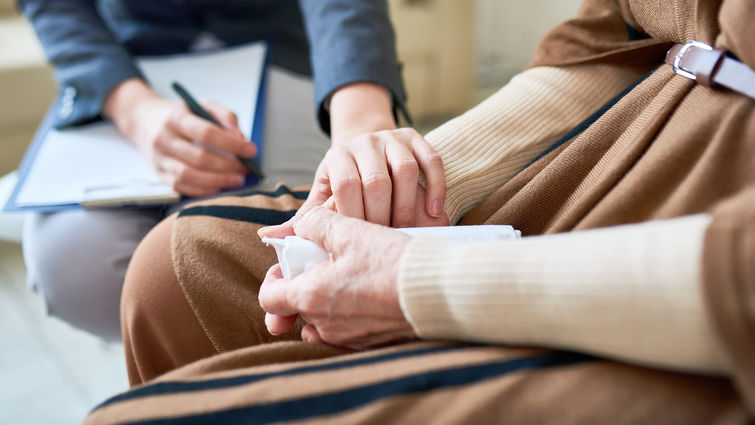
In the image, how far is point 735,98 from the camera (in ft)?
1.30

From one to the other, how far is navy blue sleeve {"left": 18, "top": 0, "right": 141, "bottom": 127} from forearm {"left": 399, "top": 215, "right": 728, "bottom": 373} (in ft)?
2.24

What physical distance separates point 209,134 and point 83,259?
0.23m

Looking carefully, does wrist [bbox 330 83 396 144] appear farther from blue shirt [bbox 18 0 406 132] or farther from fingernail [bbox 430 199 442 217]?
fingernail [bbox 430 199 442 217]

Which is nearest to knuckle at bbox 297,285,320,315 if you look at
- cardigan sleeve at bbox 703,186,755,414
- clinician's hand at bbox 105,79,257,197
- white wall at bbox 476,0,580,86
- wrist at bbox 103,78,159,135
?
cardigan sleeve at bbox 703,186,755,414

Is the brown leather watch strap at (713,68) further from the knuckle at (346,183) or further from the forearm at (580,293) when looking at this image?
the knuckle at (346,183)

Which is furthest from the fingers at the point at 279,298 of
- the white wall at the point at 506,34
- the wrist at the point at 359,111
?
the white wall at the point at 506,34

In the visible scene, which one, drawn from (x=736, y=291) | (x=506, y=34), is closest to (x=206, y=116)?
(x=736, y=291)

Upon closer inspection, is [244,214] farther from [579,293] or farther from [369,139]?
[579,293]

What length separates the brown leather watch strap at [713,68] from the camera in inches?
15.3

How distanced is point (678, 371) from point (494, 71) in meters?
2.27

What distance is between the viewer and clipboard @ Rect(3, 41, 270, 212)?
69cm

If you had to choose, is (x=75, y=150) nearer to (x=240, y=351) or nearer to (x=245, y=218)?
(x=245, y=218)

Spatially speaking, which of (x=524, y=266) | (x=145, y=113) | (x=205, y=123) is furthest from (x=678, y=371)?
(x=145, y=113)

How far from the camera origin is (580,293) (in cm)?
32
